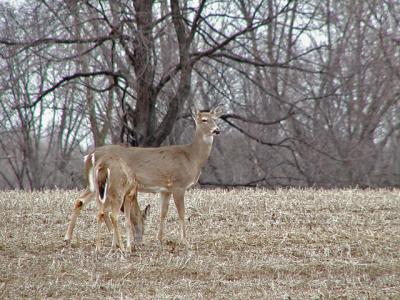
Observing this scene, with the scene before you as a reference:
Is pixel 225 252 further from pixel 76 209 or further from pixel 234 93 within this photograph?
pixel 234 93

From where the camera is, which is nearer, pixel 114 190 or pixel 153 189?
pixel 114 190

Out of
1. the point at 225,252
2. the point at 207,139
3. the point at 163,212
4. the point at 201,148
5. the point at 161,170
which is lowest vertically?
the point at 225,252

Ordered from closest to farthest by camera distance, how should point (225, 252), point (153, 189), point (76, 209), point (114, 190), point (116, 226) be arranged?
point (225, 252) < point (116, 226) < point (114, 190) < point (76, 209) < point (153, 189)

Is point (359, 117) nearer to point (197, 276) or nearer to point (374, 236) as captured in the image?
point (374, 236)

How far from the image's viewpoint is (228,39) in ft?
73.2

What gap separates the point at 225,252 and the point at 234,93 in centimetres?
2147

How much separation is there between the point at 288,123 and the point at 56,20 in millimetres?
16994

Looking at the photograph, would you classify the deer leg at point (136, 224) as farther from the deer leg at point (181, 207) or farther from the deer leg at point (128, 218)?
the deer leg at point (181, 207)

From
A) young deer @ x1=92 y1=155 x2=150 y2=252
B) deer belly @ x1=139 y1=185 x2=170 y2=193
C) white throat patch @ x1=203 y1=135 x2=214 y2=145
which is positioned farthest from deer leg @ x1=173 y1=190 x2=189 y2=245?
white throat patch @ x1=203 y1=135 x2=214 y2=145

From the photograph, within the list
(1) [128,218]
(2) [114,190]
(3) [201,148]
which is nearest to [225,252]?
(1) [128,218]

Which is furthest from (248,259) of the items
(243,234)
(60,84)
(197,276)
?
(60,84)

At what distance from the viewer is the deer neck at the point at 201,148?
40.7ft

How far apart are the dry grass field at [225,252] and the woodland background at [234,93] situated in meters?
7.48

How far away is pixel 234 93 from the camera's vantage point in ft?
105
